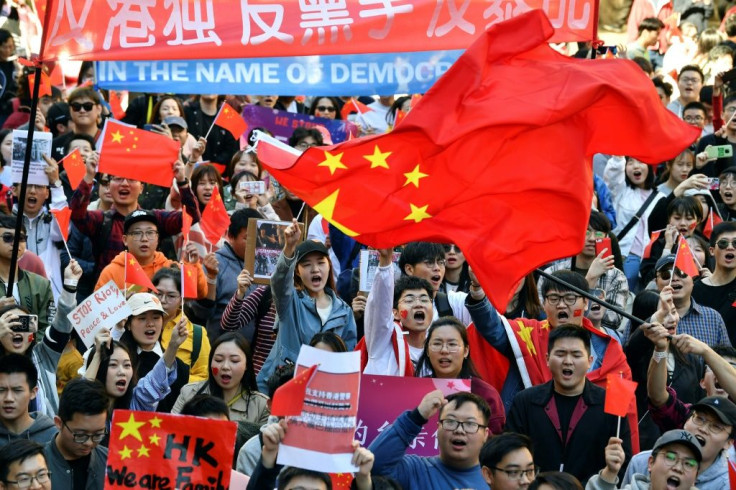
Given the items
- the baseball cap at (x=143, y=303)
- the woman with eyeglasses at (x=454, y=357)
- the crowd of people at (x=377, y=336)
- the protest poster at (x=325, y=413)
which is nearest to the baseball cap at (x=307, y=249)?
the crowd of people at (x=377, y=336)

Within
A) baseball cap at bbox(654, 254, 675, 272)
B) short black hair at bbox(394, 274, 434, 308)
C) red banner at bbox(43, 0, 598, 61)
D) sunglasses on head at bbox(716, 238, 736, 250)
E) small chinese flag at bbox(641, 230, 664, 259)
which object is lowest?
short black hair at bbox(394, 274, 434, 308)

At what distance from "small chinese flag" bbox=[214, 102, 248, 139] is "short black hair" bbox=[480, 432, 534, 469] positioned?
20.3 ft


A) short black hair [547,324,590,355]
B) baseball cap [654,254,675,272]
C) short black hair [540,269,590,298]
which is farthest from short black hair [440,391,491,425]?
baseball cap [654,254,675,272]

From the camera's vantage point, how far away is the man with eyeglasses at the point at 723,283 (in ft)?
33.8

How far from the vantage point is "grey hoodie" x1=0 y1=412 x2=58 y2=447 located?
7.77m

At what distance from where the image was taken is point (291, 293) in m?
9.12

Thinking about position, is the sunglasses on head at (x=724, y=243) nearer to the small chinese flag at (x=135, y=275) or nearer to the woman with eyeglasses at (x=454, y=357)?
the woman with eyeglasses at (x=454, y=357)

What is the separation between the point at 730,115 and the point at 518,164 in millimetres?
6207

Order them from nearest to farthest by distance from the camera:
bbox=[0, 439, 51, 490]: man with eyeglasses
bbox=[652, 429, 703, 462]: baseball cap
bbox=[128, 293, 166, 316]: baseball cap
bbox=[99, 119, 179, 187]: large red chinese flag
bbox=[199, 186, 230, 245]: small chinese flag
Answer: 1. bbox=[0, 439, 51, 490]: man with eyeglasses
2. bbox=[652, 429, 703, 462]: baseball cap
3. bbox=[128, 293, 166, 316]: baseball cap
4. bbox=[99, 119, 179, 187]: large red chinese flag
5. bbox=[199, 186, 230, 245]: small chinese flag

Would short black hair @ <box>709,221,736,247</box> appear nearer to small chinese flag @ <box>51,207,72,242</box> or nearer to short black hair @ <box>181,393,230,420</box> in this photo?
short black hair @ <box>181,393,230,420</box>

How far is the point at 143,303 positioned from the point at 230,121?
427cm

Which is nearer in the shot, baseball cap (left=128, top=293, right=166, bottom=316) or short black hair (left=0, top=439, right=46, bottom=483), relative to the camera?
short black hair (left=0, top=439, right=46, bottom=483)

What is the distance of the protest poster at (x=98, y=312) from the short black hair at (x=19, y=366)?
0.57 metres

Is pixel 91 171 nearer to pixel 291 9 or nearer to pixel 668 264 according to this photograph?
pixel 291 9
